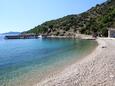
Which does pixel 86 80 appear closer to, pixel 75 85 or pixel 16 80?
pixel 75 85

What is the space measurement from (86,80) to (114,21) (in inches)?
4278

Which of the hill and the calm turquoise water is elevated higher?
the hill

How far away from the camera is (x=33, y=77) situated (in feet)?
69.9

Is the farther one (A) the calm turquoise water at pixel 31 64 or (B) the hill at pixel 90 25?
(B) the hill at pixel 90 25

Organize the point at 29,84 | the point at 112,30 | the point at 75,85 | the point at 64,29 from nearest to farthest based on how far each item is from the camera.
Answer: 1. the point at 75,85
2. the point at 29,84
3. the point at 112,30
4. the point at 64,29

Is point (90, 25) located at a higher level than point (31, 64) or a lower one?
higher

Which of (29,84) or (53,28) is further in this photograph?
(53,28)

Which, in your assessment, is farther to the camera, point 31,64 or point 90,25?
point 90,25

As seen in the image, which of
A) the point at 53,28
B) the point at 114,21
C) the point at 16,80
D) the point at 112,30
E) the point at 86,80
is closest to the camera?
the point at 86,80

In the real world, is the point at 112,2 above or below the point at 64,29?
above

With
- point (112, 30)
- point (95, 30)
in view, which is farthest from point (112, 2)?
point (112, 30)

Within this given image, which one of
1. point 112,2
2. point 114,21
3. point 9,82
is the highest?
point 112,2

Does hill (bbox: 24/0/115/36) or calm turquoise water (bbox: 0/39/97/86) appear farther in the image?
hill (bbox: 24/0/115/36)

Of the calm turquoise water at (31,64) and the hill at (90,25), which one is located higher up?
the hill at (90,25)
